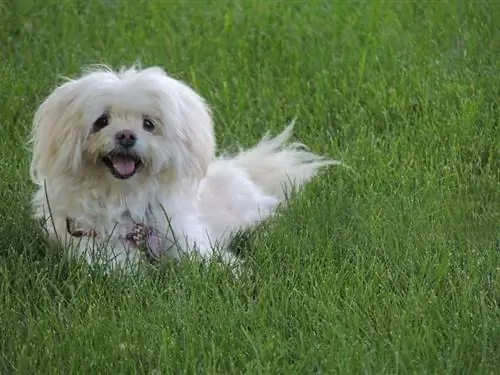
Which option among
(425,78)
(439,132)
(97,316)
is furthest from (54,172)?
(425,78)

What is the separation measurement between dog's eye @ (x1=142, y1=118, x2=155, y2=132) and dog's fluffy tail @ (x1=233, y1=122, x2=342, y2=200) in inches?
36.2

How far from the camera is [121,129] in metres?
4.03

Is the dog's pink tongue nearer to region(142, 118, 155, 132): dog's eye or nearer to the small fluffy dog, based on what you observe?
the small fluffy dog

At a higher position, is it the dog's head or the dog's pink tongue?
the dog's head

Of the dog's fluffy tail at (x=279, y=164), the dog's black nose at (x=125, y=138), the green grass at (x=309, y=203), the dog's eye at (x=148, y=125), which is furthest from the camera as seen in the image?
the dog's fluffy tail at (x=279, y=164)

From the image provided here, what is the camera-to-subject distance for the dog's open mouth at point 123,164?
4.09m

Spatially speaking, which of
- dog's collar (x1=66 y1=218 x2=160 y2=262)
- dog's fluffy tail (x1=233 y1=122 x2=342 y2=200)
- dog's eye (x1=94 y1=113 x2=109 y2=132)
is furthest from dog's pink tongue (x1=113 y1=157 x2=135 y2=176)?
dog's fluffy tail (x1=233 y1=122 x2=342 y2=200)

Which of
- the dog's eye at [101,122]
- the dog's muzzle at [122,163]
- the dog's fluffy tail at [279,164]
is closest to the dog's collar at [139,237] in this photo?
the dog's muzzle at [122,163]

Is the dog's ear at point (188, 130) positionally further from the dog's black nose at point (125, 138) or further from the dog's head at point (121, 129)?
the dog's black nose at point (125, 138)

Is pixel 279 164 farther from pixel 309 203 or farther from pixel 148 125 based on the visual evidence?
pixel 148 125

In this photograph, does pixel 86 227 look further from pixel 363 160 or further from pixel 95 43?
pixel 95 43

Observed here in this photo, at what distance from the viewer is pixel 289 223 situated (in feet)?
14.6

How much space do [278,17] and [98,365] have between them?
3.79 metres

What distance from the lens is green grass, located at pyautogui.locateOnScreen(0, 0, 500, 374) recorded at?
3.42 meters
